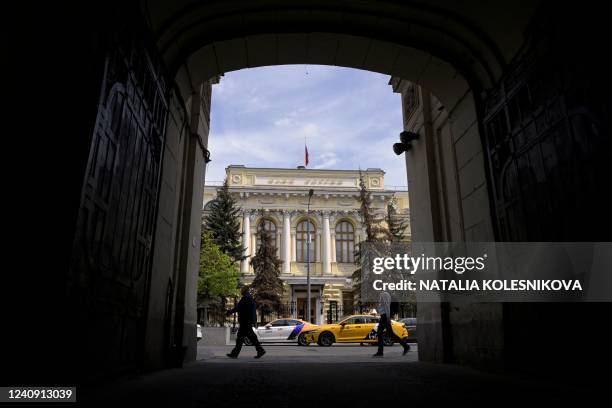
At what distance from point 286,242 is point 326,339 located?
19.6m

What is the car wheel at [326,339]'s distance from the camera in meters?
20.2

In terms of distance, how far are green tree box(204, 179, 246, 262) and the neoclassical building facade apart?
3.27 meters

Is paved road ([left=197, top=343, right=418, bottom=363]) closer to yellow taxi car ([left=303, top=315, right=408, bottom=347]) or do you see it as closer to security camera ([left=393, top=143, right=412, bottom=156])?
security camera ([left=393, top=143, right=412, bottom=156])

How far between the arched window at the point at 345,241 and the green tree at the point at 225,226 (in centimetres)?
948

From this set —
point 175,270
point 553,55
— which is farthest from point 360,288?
point 553,55

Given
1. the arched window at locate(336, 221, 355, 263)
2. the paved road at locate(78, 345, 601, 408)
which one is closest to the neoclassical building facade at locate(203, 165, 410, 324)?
the arched window at locate(336, 221, 355, 263)

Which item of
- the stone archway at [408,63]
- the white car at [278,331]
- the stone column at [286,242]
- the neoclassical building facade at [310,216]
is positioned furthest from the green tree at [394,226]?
the stone archway at [408,63]

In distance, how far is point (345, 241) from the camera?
4066cm

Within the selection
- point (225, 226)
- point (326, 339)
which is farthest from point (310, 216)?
point (326, 339)

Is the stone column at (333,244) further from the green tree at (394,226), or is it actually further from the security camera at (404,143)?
the security camera at (404,143)

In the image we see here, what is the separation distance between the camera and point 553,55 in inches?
160

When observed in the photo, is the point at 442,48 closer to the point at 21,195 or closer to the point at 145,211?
the point at 145,211

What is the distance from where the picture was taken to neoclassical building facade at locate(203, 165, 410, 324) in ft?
126

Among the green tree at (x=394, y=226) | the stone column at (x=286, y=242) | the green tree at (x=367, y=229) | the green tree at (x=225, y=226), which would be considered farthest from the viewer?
the stone column at (x=286, y=242)
